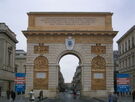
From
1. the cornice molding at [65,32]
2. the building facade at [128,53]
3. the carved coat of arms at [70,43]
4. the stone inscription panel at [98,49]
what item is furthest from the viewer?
the building facade at [128,53]

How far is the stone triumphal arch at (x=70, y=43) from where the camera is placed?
41281 mm

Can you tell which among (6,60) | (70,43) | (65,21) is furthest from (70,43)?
(6,60)

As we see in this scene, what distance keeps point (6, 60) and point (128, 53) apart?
24.6m

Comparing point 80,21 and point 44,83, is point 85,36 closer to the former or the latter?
point 80,21

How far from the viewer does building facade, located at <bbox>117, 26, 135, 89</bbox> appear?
197 feet

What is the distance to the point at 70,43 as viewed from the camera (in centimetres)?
4156

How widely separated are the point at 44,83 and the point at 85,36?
27.2 ft

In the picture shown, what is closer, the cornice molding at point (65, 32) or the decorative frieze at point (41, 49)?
the cornice molding at point (65, 32)

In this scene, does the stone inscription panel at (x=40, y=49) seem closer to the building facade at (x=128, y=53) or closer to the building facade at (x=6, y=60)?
the building facade at (x=6, y=60)

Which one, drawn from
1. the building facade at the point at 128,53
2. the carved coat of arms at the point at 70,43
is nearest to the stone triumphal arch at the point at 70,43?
the carved coat of arms at the point at 70,43

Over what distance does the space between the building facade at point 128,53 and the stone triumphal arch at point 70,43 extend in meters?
18.8

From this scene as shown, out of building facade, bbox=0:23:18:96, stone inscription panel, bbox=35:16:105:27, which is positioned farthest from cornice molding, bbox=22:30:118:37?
building facade, bbox=0:23:18:96

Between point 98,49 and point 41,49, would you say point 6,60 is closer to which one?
point 41,49

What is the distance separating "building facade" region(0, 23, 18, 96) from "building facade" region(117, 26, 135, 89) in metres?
23.4
